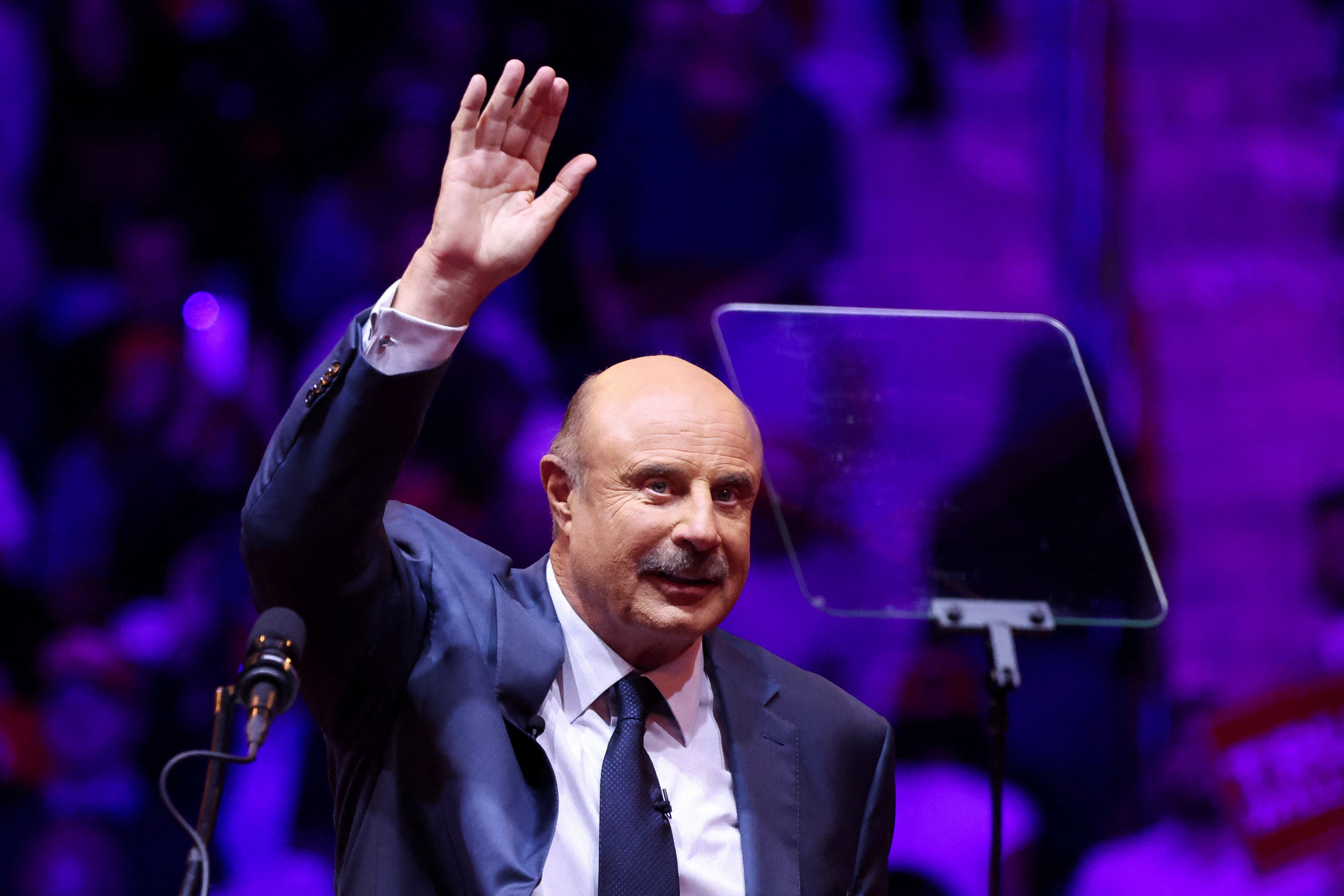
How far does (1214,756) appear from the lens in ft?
10.3

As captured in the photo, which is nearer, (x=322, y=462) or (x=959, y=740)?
(x=322, y=462)

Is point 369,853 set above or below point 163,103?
below

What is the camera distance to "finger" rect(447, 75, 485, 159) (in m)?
1.68

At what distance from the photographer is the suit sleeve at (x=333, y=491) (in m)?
1.56

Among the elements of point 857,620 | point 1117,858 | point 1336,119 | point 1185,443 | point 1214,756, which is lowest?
point 1117,858

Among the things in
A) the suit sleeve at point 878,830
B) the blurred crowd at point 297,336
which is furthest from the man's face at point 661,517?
the blurred crowd at point 297,336

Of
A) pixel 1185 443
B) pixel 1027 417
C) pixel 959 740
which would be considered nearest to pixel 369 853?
pixel 1027 417

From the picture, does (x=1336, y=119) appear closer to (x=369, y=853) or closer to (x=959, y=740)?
(x=959, y=740)

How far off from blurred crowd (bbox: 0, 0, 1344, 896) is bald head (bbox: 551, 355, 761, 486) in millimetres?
1083

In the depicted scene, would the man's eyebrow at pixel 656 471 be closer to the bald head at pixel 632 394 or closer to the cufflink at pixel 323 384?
the bald head at pixel 632 394

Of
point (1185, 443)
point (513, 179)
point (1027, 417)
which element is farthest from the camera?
point (1185, 443)

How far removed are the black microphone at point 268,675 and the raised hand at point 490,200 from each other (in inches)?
17.4

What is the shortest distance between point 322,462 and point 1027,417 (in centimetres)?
142

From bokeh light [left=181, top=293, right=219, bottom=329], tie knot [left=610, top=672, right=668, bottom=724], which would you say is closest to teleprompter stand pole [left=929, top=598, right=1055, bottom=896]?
tie knot [left=610, top=672, right=668, bottom=724]
